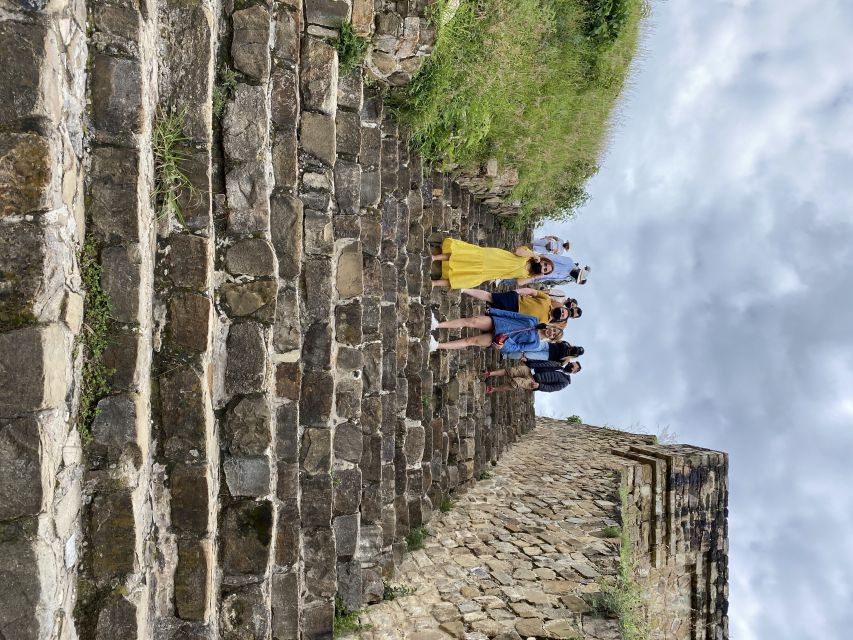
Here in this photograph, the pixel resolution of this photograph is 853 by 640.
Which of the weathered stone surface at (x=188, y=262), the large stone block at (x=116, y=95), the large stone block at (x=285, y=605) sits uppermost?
the large stone block at (x=116, y=95)

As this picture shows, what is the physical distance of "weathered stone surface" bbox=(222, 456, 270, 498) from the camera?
3242mm

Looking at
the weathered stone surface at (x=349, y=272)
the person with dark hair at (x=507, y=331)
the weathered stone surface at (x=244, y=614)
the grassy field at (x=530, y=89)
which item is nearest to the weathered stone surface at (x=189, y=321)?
the weathered stone surface at (x=349, y=272)

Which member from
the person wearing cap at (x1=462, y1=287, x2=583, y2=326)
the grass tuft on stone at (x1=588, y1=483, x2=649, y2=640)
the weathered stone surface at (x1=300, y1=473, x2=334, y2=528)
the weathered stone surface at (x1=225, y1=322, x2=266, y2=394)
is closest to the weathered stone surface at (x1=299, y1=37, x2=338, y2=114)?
the weathered stone surface at (x1=225, y1=322, x2=266, y2=394)

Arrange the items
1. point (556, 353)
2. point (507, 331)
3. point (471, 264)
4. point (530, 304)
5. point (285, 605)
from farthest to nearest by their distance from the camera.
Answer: point (556, 353) → point (530, 304) → point (507, 331) → point (471, 264) → point (285, 605)

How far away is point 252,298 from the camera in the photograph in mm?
3230

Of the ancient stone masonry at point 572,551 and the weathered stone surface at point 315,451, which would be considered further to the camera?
the ancient stone masonry at point 572,551

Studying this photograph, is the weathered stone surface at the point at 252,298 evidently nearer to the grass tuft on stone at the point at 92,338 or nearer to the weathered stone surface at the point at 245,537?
the grass tuft on stone at the point at 92,338

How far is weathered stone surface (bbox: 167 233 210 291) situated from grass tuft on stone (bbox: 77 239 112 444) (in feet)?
1.29

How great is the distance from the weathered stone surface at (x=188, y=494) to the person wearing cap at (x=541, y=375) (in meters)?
4.77

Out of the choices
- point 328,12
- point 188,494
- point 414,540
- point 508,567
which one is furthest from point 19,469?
point 508,567

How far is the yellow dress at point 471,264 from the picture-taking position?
5.91m

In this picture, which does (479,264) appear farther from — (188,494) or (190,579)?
(190,579)

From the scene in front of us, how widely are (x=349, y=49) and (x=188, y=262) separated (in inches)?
78.6

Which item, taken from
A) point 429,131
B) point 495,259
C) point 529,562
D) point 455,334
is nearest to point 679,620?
point 529,562
